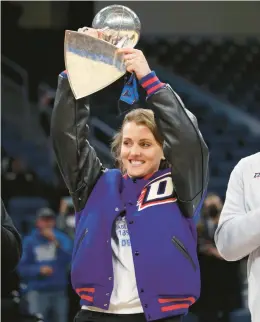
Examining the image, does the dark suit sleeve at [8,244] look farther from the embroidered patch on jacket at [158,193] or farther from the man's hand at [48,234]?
the man's hand at [48,234]

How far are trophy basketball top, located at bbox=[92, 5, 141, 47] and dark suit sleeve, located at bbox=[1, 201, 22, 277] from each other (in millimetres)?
629

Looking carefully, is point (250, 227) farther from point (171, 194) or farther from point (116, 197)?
point (116, 197)

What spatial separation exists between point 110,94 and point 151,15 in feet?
4.09

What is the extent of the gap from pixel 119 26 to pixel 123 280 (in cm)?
72

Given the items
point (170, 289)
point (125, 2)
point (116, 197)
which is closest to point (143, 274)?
point (170, 289)

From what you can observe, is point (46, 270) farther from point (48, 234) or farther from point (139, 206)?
point (139, 206)

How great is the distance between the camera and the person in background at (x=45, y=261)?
5508 millimetres

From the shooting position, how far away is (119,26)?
84.0 inches

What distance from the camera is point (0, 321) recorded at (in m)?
Answer: 3.22

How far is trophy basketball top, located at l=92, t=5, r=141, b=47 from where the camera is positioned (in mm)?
2135

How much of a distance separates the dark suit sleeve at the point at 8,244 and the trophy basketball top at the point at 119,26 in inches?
24.8

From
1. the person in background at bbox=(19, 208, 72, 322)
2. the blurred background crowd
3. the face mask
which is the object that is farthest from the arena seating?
the person in background at bbox=(19, 208, 72, 322)

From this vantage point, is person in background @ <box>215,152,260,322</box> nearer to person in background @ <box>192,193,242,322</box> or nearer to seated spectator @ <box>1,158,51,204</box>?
person in background @ <box>192,193,242,322</box>

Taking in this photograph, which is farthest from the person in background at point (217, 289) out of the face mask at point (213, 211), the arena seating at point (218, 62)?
the arena seating at point (218, 62)
